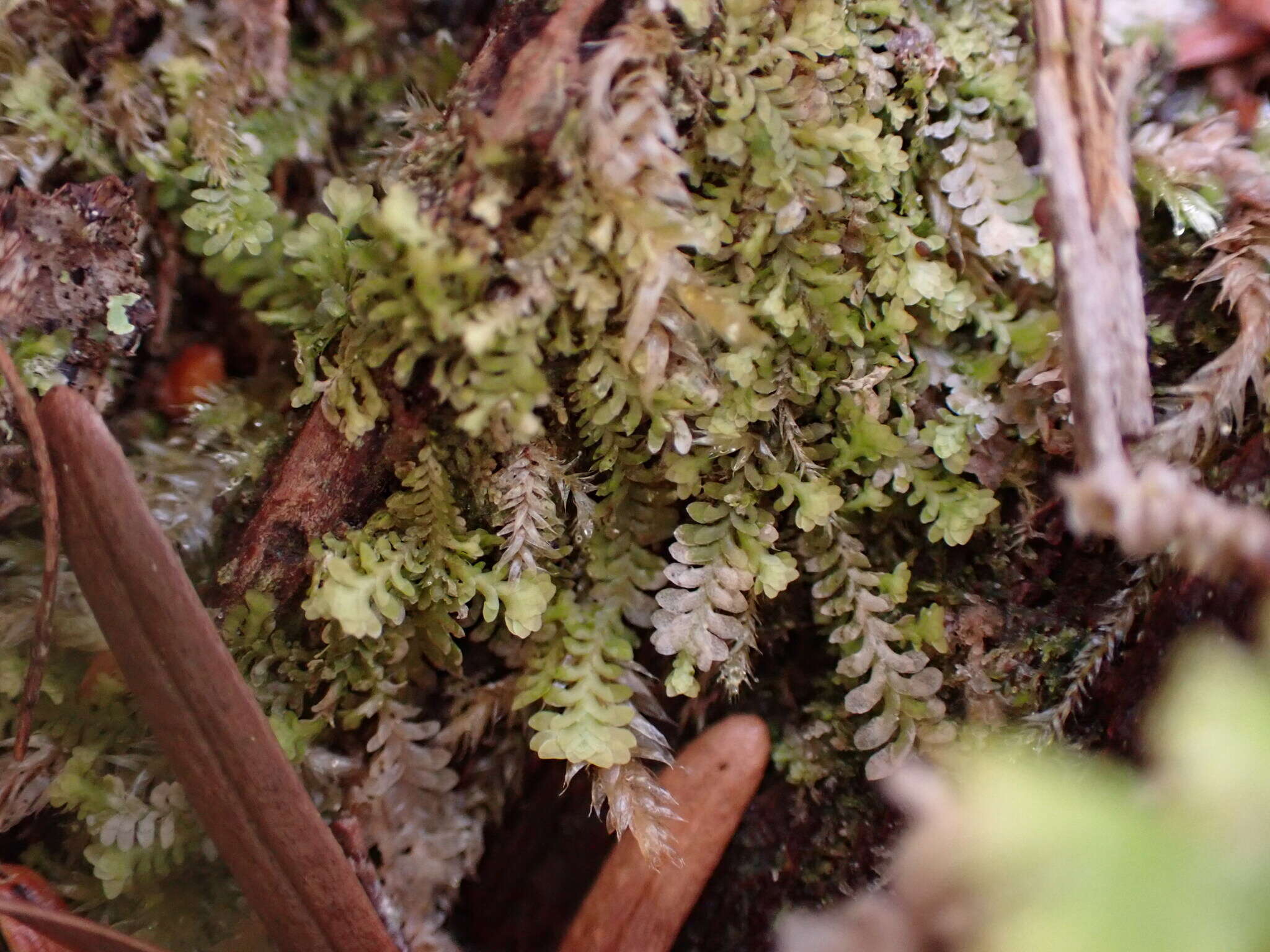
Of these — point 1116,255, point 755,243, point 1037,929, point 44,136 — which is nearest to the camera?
point 1037,929

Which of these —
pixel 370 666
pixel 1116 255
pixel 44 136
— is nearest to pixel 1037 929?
pixel 1116 255

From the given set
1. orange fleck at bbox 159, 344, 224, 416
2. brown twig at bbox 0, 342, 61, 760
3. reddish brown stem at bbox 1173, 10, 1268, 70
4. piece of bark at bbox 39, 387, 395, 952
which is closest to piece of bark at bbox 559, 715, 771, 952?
piece of bark at bbox 39, 387, 395, 952

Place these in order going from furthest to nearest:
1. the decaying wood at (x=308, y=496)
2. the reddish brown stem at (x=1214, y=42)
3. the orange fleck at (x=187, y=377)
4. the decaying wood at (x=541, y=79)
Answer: the orange fleck at (x=187, y=377)
the reddish brown stem at (x=1214, y=42)
the decaying wood at (x=308, y=496)
the decaying wood at (x=541, y=79)

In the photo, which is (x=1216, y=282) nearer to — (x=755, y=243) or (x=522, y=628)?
(x=755, y=243)

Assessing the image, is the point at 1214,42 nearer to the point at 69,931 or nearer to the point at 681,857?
the point at 681,857

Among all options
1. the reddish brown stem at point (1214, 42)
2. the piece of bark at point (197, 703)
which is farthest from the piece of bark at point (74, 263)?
the reddish brown stem at point (1214, 42)

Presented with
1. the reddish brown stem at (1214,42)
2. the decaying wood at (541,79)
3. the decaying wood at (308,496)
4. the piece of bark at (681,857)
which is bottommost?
the piece of bark at (681,857)

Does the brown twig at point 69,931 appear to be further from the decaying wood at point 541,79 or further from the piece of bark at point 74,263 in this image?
the decaying wood at point 541,79
